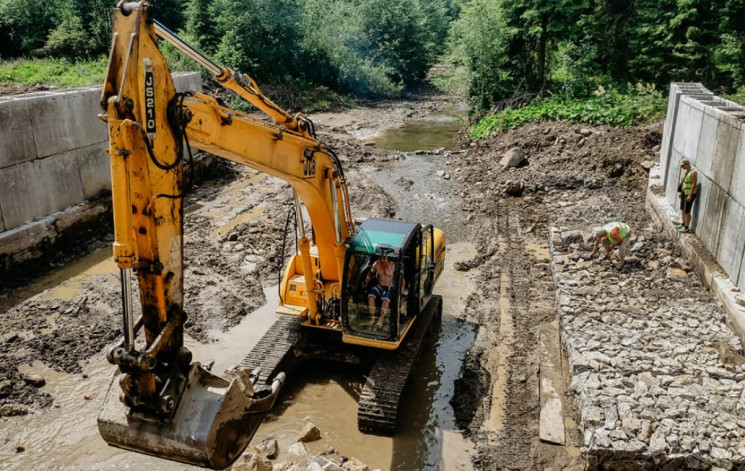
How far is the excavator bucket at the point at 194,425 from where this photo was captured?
15.1 ft

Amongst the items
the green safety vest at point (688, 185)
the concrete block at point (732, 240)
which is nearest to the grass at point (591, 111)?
the green safety vest at point (688, 185)

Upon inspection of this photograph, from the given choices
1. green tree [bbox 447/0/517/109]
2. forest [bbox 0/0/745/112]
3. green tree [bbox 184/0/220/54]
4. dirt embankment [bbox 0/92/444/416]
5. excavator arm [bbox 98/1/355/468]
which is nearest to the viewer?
excavator arm [bbox 98/1/355/468]

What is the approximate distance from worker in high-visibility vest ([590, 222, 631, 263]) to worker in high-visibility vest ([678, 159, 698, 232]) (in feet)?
5.26

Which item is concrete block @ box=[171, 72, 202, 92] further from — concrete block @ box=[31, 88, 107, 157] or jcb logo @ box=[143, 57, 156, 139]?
jcb logo @ box=[143, 57, 156, 139]

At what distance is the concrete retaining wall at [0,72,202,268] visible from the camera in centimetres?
1216

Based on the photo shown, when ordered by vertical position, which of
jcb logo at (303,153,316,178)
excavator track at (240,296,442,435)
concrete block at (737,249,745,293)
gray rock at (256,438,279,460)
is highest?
jcb logo at (303,153,316,178)

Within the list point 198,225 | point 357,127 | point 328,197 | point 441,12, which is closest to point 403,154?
point 357,127

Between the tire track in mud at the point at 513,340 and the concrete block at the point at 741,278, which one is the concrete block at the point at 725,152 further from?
the tire track in mud at the point at 513,340

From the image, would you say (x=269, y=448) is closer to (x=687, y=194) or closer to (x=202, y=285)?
(x=202, y=285)

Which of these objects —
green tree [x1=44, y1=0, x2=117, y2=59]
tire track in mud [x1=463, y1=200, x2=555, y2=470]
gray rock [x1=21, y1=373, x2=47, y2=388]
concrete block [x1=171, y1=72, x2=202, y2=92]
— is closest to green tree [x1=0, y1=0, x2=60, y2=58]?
green tree [x1=44, y1=0, x2=117, y2=59]

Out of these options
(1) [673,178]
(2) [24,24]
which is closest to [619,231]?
(1) [673,178]

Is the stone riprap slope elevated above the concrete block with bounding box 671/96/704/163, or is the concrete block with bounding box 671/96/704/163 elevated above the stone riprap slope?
the concrete block with bounding box 671/96/704/163

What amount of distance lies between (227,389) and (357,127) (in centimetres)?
2510

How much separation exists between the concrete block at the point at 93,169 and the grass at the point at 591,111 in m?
14.0
